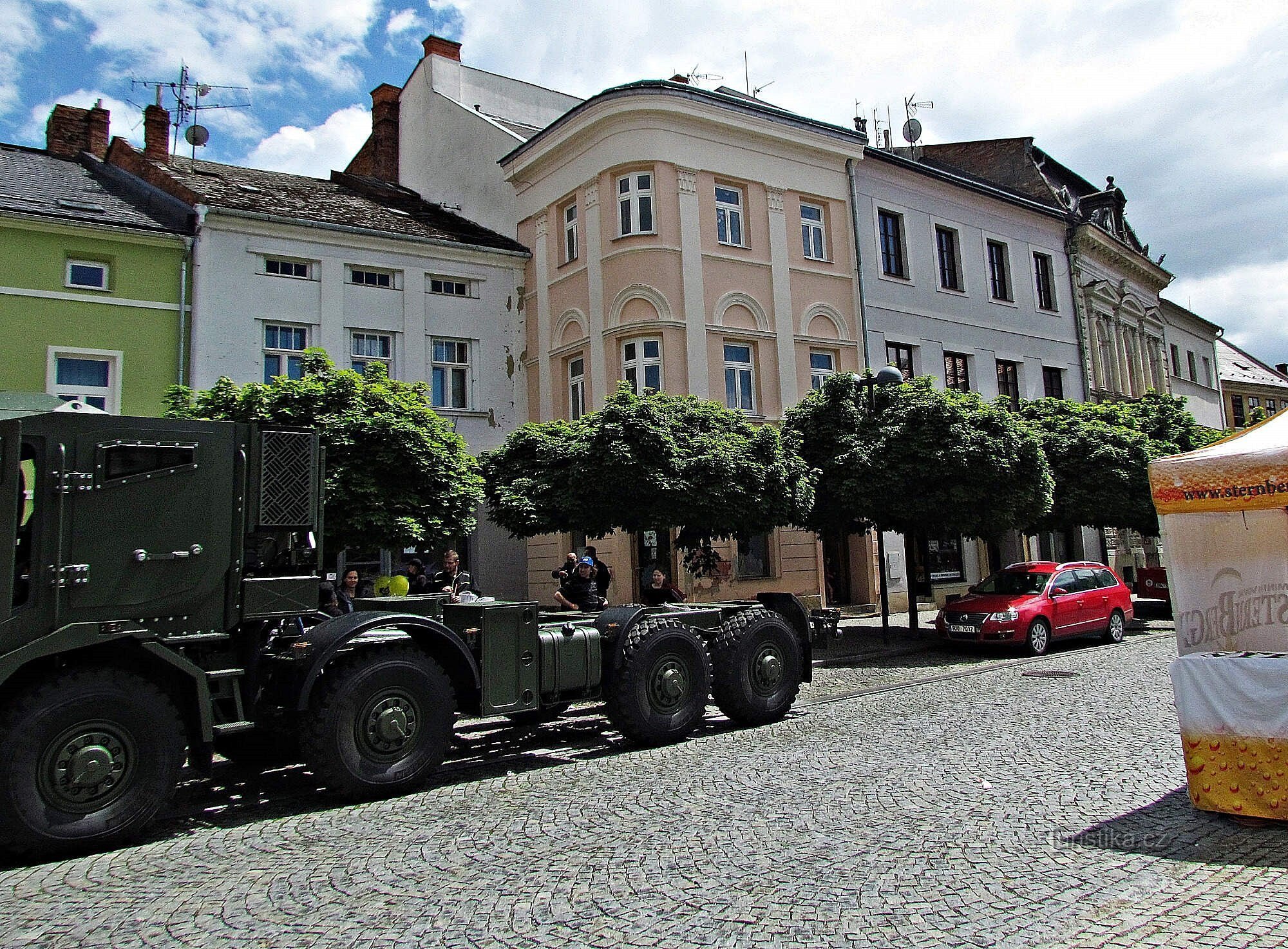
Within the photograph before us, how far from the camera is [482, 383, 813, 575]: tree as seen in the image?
1351 centimetres

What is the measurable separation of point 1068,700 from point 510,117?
77.2 ft

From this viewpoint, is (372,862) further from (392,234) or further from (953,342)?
(953,342)

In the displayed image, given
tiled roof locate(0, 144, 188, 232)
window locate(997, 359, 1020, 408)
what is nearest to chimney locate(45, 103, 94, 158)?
tiled roof locate(0, 144, 188, 232)

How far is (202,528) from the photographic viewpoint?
6.43m

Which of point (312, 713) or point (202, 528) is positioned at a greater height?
point (202, 528)

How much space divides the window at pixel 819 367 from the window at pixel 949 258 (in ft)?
17.9

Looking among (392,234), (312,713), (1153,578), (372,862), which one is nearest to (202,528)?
(312,713)

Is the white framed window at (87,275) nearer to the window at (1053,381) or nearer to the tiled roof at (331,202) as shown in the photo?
the tiled roof at (331,202)

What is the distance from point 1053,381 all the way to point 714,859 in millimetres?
27625

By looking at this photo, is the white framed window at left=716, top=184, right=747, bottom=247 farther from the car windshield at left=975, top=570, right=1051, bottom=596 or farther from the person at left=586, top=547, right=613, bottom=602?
the person at left=586, top=547, right=613, bottom=602

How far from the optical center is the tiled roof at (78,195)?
17942 mm

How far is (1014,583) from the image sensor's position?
1636 centimetres

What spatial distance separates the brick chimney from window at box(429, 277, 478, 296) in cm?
846

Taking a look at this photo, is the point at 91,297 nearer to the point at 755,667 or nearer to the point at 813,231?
the point at 755,667
